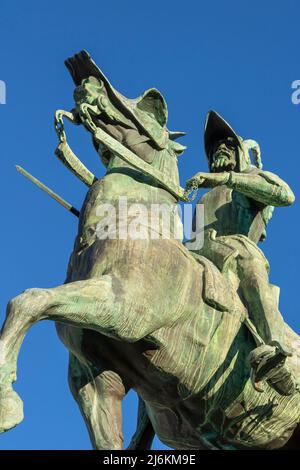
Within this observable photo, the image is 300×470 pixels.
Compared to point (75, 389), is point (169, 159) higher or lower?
higher

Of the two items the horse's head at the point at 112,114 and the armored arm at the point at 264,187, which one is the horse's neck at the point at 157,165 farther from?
the armored arm at the point at 264,187

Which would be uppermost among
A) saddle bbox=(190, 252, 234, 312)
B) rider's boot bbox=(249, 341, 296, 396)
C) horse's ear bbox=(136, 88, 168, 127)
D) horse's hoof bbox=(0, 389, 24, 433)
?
horse's ear bbox=(136, 88, 168, 127)

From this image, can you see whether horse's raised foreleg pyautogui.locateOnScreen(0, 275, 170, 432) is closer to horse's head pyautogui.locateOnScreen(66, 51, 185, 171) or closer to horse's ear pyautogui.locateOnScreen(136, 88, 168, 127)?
horse's head pyautogui.locateOnScreen(66, 51, 185, 171)

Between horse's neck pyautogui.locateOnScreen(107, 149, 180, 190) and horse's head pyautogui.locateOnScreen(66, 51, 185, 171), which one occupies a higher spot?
horse's head pyautogui.locateOnScreen(66, 51, 185, 171)

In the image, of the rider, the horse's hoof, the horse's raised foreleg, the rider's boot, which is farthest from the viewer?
the rider

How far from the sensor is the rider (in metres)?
10.1

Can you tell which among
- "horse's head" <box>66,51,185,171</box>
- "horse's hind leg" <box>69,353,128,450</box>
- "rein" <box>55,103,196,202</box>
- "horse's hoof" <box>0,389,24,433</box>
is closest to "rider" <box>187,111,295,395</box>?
"rein" <box>55,103,196,202</box>

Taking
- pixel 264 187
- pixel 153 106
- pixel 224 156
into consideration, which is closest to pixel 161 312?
pixel 264 187

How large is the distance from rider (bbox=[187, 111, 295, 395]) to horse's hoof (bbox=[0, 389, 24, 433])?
89.9 inches

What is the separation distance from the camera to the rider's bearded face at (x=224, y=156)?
1195 centimetres
